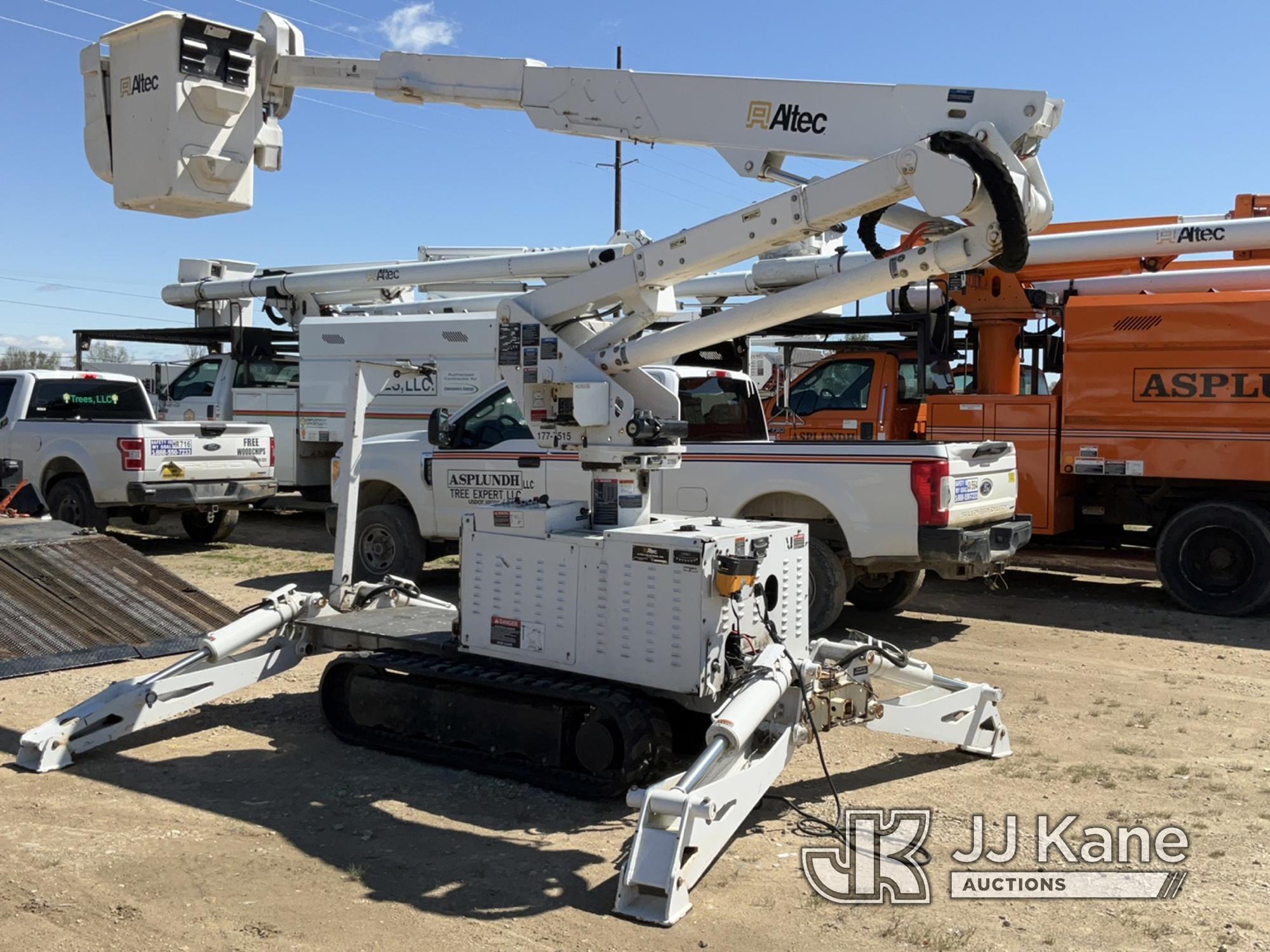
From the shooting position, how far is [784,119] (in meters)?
6.31

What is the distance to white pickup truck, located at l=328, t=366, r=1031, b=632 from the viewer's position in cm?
883

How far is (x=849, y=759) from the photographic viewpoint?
21.6 ft

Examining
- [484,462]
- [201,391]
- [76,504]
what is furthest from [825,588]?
[201,391]

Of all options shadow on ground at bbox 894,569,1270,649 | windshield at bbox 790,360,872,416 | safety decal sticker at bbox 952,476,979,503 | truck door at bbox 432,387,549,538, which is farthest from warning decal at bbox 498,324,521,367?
windshield at bbox 790,360,872,416

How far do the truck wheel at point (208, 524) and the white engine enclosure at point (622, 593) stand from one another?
9.51m

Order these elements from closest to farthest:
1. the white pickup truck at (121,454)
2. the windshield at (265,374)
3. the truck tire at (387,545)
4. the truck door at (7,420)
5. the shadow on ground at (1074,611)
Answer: the shadow on ground at (1074,611) < the truck tire at (387,545) < the white pickup truck at (121,454) < the truck door at (7,420) < the windshield at (265,374)

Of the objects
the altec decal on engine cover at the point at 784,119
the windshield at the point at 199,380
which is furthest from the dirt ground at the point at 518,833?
the windshield at the point at 199,380

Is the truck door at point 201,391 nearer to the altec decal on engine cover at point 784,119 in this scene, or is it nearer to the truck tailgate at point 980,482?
the truck tailgate at point 980,482

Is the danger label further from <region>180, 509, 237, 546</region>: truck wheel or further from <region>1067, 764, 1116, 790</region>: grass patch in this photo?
<region>180, 509, 237, 546</region>: truck wheel

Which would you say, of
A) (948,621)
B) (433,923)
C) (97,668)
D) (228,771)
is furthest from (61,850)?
(948,621)

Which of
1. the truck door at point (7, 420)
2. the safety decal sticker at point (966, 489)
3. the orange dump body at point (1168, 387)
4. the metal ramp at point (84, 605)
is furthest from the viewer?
the truck door at point (7, 420)

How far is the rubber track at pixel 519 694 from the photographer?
225 inches

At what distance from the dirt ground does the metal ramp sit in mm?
178

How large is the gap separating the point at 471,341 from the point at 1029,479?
22.1 ft
